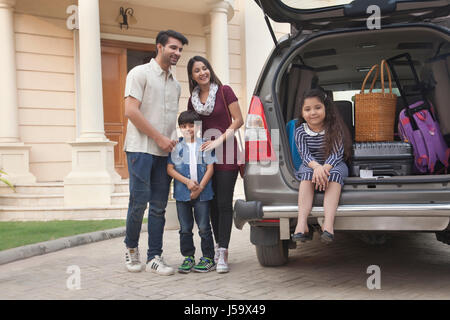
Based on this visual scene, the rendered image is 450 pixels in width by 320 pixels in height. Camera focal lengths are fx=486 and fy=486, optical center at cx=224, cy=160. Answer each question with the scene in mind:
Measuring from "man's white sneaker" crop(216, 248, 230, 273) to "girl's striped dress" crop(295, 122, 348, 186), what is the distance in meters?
0.96

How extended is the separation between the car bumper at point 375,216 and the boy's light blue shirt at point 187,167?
671 mm

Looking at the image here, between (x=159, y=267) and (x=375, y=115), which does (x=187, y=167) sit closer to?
(x=159, y=267)

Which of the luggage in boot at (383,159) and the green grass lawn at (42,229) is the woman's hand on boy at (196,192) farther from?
the green grass lawn at (42,229)

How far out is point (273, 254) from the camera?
3680 millimetres

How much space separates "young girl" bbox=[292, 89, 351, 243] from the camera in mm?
2951

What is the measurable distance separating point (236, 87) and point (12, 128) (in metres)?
4.84

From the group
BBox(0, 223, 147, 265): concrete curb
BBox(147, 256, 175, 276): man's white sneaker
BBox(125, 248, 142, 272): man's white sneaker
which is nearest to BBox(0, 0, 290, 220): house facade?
BBox(0, 223, 147, 265): concrete curb

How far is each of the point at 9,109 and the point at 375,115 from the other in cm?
646

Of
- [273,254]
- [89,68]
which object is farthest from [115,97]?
[273,254]

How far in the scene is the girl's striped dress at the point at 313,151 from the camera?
3.16 meters

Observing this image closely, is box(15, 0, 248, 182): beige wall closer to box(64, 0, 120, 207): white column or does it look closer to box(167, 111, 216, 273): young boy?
box(64, 0, 120, 207): white column

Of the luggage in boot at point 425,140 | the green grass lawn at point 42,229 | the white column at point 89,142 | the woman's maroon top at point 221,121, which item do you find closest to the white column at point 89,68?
the white column at point 89,142
